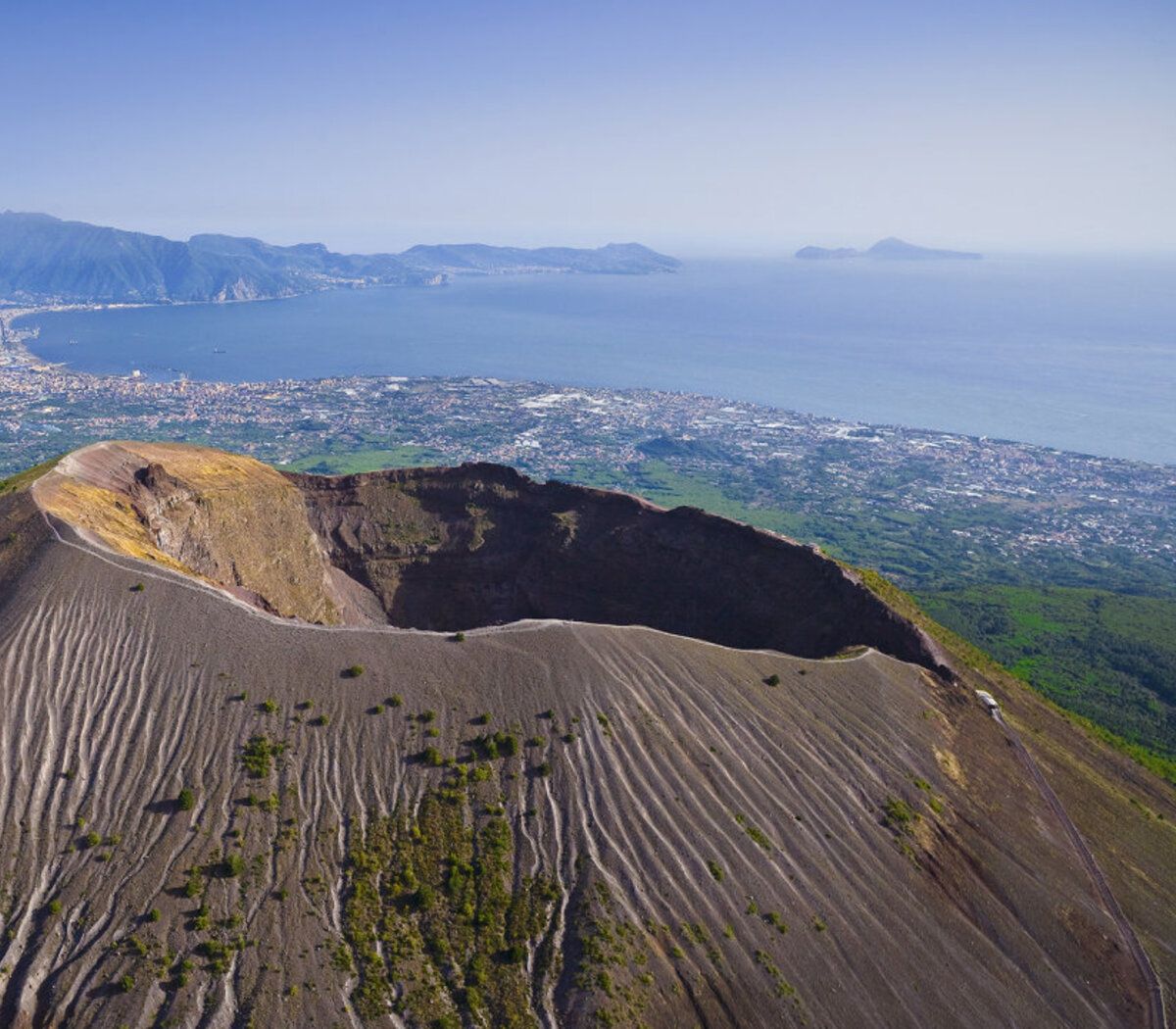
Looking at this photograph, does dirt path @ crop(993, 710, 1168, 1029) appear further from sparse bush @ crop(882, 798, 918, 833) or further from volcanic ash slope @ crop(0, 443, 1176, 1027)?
sparse bush @ crop(882, 798, 918, 833)

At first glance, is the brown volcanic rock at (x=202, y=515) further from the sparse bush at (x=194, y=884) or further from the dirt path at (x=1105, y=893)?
the dirt path at (x=1105, y=893)

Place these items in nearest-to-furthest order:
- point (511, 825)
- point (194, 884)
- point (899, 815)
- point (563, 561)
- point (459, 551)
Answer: point (194, 884)
point (511, 825)
point (899, 815)
point (563, 561)
point (459, 551)

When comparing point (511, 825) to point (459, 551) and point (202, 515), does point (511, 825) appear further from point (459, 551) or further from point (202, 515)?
point (202, 515)

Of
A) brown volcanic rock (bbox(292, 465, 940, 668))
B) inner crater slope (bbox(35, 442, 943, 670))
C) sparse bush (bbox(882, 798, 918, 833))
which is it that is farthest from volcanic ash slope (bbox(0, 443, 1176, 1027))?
brown volcanic rock (bbox(292, 465, 940, 668))

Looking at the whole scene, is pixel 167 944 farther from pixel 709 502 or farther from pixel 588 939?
pixel 709 502

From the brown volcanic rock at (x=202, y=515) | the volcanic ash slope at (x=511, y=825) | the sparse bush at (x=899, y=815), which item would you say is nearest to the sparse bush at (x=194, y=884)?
the volcanic ash slope at (x=511, y=825)

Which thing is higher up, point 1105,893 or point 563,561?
point 563,561

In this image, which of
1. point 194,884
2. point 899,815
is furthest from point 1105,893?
point 194,884
